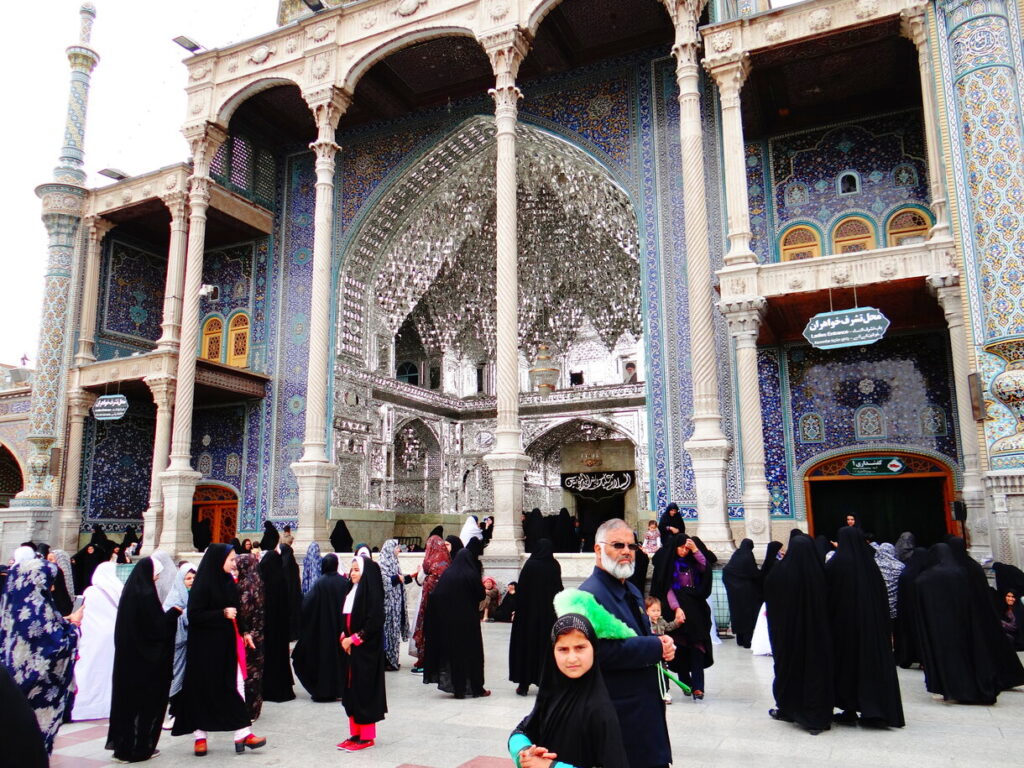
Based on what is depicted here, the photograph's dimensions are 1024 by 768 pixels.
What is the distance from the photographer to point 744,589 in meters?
7.05

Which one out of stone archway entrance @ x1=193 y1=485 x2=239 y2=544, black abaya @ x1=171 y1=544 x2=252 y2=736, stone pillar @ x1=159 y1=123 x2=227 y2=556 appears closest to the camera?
black abaya @ x1=171 y1=544 x2=252 y2=736

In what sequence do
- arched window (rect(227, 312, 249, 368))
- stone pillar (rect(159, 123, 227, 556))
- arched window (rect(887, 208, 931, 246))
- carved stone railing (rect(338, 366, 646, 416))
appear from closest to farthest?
1. arched window (rect(887, 208, 931, 246))
2. stone pillar (rect(159, 123, 227, 556))
3. arched window (rect(227, 312, 249, 368))
4. carved stone railing (rect(338, 366, 646, 416))

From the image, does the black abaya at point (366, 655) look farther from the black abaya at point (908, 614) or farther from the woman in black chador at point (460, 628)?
the black abaya at point (908, 614)

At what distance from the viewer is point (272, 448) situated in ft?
43.5

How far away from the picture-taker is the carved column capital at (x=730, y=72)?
939 cm

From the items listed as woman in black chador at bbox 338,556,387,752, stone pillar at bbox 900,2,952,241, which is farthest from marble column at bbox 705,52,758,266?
woman in black chador at bbox 338,556,387,752

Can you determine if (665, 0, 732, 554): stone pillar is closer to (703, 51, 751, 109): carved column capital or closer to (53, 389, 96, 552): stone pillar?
(703, 51, 751, 109): carved column capital

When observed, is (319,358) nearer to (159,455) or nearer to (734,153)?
(159,455)

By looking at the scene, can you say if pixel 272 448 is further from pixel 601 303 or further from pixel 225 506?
pixel 601 303

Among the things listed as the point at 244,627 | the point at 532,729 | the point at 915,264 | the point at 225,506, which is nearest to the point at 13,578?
the point at 244,627

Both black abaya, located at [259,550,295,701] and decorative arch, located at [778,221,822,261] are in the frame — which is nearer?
black abaya, located at [259,550,295,701]

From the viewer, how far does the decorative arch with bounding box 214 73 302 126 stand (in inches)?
484

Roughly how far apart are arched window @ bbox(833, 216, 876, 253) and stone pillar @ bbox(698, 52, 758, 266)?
6.46 ft

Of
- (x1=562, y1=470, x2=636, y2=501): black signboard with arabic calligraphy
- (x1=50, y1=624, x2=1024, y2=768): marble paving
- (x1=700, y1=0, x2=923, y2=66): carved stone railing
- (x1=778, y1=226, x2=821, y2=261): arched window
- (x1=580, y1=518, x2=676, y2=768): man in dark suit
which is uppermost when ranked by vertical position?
(x1=700, y1=0, x2=923, y2=66): carved stone railing
